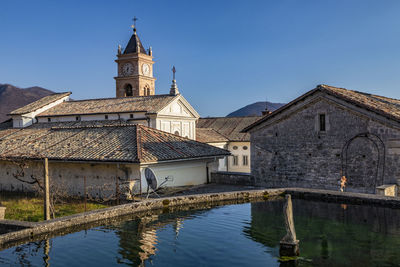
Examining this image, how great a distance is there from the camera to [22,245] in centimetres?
998

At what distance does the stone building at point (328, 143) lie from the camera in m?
17.5

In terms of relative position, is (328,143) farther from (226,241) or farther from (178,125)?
(178,125)

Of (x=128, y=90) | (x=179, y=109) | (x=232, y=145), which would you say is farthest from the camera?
(x=128, y=90)

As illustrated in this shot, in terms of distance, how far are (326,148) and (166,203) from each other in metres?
9.38

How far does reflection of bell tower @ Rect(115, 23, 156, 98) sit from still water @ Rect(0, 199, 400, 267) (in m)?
33.8

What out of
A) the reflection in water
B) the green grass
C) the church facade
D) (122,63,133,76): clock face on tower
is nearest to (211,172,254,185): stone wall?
the church facade

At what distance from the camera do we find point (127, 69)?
153 feet

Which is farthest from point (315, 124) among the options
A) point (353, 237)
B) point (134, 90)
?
point (134, 90)

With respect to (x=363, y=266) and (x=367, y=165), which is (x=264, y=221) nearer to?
(x=363, y=266)

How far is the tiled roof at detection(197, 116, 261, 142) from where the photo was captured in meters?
42.6

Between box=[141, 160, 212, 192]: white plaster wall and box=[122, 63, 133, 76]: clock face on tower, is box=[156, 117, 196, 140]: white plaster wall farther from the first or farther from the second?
box=[122, 63, 133, 76]: clock face on tower

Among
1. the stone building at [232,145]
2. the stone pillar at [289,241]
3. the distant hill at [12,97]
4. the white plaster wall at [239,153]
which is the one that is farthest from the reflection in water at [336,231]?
the distant hill at [12,97]

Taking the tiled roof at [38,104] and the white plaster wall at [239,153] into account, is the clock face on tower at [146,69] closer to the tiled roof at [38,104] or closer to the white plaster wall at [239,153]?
the tiled roof at [38,104]

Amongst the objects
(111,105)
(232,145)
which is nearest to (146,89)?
(111,105)
